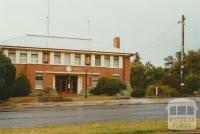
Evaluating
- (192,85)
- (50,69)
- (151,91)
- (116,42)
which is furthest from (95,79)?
(192,85)

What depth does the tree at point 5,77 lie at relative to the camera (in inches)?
1768

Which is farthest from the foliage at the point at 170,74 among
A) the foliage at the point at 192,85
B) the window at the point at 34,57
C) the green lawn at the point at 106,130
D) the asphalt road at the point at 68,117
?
the green lawn at the point at 106,130

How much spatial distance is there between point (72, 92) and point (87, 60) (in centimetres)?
442

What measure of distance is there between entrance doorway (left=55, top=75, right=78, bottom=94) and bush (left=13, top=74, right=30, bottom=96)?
5543mm

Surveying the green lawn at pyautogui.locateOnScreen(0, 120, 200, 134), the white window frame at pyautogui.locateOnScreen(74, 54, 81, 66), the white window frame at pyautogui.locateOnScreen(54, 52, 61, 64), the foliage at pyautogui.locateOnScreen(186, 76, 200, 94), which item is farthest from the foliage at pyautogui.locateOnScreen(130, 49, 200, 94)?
the green lawn at pyautogui.locateOnScreen(0, 120, 200, 134)

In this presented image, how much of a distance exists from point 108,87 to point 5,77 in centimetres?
1424

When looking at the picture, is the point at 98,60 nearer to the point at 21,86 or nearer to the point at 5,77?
the point at 21,86

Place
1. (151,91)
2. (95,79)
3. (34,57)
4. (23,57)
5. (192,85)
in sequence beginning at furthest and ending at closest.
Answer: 1. (95,79)
2. (34,57)
3. (23,57)
4. (192,85)
5. (151,91)

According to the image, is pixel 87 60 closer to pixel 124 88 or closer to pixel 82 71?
pixel 82 71

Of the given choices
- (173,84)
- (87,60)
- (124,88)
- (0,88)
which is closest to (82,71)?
(87,60)

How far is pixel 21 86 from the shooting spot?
174 ft

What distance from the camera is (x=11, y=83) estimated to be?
155 ft

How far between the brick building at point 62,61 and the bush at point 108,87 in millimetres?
2046

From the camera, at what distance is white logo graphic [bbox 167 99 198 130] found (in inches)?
576
